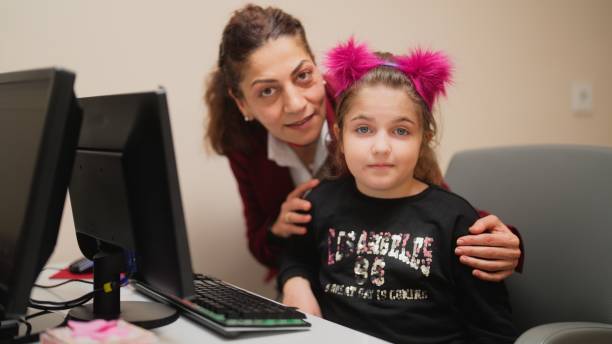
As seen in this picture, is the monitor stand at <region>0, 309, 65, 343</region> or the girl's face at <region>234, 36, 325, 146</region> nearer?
the monitor stand at <region>0, 309, 65, 343</region>

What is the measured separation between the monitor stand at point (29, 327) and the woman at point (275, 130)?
538 millimetres

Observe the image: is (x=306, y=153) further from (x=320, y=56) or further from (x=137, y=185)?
(x=137, y=185)

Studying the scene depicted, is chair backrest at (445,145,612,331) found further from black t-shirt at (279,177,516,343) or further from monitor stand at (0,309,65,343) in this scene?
monitor stand at (0,309,65,343)

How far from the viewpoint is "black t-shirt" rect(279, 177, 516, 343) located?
0.99m

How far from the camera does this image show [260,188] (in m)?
1.56

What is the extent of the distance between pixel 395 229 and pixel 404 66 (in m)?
0.33

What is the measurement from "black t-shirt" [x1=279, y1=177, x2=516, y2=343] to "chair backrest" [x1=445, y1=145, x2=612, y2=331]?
131mm

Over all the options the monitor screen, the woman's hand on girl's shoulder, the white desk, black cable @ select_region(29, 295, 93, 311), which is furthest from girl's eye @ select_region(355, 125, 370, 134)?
black cable @ select_region(29, 295, 93, 311)

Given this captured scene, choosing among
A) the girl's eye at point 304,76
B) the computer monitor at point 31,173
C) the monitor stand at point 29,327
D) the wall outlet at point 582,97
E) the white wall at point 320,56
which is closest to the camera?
the computer monitor at point 31,173

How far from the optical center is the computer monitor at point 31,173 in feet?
1.99

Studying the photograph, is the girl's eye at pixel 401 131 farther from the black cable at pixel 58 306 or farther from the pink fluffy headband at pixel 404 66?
the black cable at pixel 58 306

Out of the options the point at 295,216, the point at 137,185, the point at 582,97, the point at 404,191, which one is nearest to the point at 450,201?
the point at 404,191

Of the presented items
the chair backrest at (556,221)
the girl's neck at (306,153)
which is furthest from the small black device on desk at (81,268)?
the chair backrest at (556,221)

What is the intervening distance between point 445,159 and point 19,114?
1.62 m
